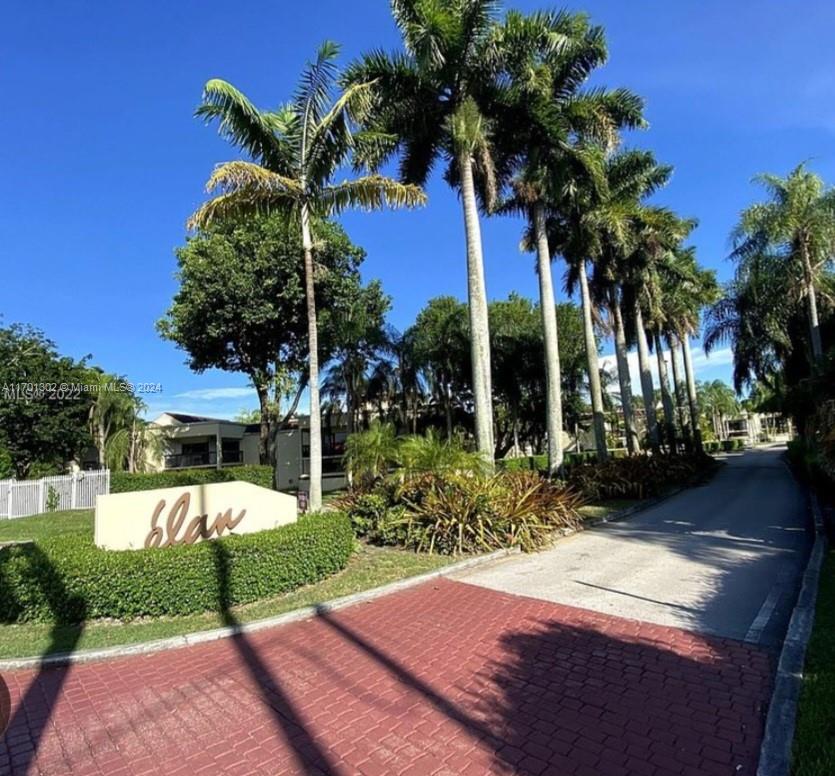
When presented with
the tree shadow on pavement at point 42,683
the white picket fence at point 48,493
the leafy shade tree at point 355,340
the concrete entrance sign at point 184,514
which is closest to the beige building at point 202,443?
the leafy shade tree at point 355,340

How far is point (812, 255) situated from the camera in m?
18.4

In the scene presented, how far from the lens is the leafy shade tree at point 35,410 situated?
79.2ft

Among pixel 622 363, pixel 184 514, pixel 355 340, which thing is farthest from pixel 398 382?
pixel 184 514

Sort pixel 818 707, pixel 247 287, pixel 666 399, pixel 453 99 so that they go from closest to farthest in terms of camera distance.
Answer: pixel 818 707 < pixel 453 99 < pixel 247 287 < pixel 666 399

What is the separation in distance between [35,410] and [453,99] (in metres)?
22.5

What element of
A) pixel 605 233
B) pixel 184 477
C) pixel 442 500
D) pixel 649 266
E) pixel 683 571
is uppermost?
pixel 605 233

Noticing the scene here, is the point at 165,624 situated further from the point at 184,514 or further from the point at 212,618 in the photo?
the point at 184,514

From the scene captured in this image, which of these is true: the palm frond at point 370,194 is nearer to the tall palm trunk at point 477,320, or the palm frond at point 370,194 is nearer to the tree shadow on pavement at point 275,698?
the tall palm trunk at point 477,320

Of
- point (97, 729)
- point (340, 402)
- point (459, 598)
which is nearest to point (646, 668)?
point (459, 598)

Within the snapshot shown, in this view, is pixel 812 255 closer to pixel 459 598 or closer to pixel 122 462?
pixel 459 598

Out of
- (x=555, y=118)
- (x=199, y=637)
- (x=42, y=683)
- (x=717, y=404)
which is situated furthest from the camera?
(x=717, y=404)

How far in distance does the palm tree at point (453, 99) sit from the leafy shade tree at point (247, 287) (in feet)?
18.6

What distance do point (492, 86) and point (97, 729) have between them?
52.6 feet

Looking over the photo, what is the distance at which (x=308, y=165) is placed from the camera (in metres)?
11.2
